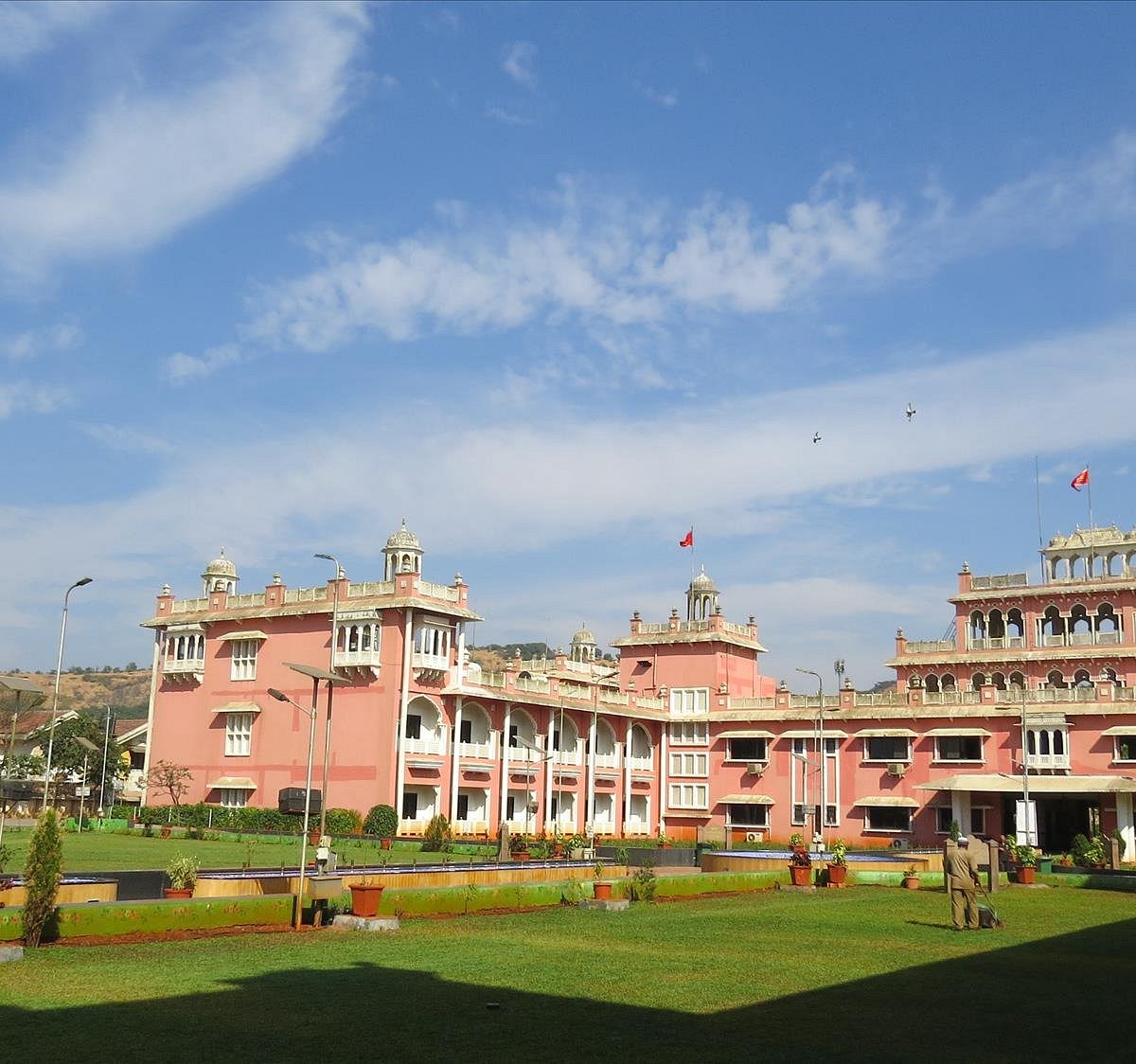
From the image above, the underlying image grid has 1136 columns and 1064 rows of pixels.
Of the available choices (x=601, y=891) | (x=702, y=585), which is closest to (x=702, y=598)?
(x=702, y=585)

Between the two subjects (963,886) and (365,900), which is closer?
(365,900)

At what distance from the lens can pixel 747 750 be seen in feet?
227

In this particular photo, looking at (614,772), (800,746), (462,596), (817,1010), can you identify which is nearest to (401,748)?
(462,596)

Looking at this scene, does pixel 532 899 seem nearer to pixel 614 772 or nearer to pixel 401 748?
pixel 401 748

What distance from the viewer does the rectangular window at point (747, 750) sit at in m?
68.6

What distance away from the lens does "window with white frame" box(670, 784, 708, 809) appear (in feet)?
232

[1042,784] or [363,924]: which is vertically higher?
[1042,784]

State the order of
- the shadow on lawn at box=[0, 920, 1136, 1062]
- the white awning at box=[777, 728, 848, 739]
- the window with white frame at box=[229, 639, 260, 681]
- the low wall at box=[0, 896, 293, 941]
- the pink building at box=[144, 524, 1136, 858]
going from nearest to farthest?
1. the shadow on lawn at box=[0, 920, 1136, 1062]
2. the low wall at box=[0, 896, 293, 941]
3. the pink building at box=[144, 524, 1136, 858]
4. the window with white frame at box=[229, 639, 260, 681]
5. the white awning at box=[777, 728, 848, 739]

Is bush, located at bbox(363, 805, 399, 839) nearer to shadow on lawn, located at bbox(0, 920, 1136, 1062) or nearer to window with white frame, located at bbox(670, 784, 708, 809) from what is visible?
window with white frame, located at bbox(670, 784, 708, 809)

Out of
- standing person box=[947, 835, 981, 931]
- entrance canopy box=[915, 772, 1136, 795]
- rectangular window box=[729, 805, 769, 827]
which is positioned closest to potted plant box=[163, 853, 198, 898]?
standing person box=[947, 835, 981, 931]

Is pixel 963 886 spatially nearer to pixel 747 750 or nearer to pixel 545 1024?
pixel 545 1024

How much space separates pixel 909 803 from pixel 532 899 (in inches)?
1497

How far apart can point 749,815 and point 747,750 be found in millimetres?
3490

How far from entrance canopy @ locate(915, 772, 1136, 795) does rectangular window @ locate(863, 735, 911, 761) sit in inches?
108
